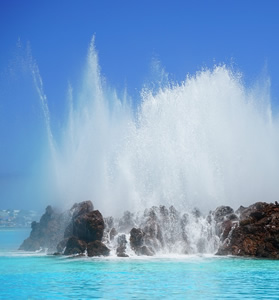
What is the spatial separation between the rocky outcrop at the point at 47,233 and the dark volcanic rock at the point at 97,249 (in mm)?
13231

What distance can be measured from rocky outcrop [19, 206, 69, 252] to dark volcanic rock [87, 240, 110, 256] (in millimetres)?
13231

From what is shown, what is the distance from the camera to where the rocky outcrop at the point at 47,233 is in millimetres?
53450

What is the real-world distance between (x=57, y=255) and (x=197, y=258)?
42.5ft

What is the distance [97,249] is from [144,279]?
1511 cm

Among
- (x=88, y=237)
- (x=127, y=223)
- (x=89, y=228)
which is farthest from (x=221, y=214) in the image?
(x=88, y=237)

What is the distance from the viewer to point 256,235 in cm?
3681

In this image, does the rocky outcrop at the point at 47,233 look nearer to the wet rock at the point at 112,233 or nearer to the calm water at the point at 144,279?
the wet rock at the point at 112,233

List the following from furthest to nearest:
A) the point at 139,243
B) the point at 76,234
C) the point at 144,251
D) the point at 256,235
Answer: the point at 76,234, the point at 139,243, the point at 144,251, the point at 256,235

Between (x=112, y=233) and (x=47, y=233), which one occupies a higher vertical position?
(x=47, y=233)

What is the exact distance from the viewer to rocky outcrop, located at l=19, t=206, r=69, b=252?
53450mm

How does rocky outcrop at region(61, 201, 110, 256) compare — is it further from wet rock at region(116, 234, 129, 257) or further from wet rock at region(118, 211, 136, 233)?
wet rock at region(118, 211, 136, 233)

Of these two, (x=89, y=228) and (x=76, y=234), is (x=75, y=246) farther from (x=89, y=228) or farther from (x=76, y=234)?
(x=89, y=228)

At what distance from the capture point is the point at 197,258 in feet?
118

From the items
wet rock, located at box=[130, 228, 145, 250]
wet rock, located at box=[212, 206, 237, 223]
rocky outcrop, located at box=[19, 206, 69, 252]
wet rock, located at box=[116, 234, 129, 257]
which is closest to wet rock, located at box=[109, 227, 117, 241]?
wet rock, located at box=[116, 234, 129, 257]
